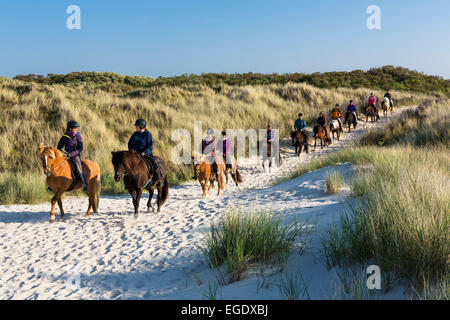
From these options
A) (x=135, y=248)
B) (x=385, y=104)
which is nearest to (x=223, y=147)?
(x=135, y=248)

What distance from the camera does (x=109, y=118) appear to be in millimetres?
18312

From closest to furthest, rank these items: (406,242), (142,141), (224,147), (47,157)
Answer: (406,242) → (47,157) → (142,141) → (224,147)

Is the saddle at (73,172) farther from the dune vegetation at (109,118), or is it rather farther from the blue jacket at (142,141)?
the dune vegetation at (109,118)

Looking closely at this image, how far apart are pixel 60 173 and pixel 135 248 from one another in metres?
2.59

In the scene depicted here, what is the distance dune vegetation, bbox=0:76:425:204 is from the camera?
12.5 metres

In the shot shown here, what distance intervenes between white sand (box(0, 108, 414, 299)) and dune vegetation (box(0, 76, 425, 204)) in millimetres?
3180

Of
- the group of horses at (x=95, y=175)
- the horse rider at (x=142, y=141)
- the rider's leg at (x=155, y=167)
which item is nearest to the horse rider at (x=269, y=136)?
the group of horses at (x=95, y=175)

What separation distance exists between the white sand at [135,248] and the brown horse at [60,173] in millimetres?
656

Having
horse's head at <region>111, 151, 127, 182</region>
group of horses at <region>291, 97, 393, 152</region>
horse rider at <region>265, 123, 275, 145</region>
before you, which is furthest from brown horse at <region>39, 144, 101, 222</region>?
group of horses at <region>291, 97, 393, 152</region>

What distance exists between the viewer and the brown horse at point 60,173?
648cm

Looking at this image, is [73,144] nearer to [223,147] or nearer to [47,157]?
[47,157]

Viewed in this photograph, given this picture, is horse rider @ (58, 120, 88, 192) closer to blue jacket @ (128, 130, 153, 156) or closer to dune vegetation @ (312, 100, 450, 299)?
blue jacket @ (128, 130, 153, 156)
